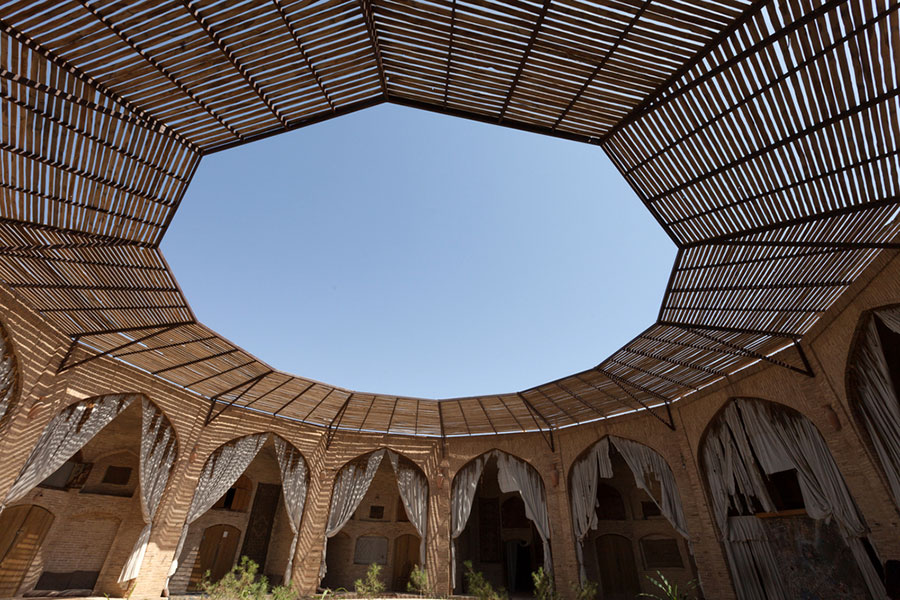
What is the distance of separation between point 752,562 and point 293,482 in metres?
15.9

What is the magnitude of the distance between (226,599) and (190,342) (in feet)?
25.9

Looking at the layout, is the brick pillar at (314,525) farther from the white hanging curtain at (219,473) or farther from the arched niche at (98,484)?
the arched niche at (98,484)

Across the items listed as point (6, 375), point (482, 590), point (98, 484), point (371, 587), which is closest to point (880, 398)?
point (482, 590)

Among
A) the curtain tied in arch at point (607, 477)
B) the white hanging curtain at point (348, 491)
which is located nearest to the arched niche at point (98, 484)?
the white hanging curtain at point (348, 491)

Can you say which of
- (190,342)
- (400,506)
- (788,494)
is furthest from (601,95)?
(400,506)

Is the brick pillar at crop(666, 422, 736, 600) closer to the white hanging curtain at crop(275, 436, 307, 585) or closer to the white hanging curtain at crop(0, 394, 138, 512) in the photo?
the white hanging curtain at crop(275, 436, 307, 585)

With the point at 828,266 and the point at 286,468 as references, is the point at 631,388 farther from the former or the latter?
the point at 286,468

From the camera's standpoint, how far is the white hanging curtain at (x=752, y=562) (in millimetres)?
12367

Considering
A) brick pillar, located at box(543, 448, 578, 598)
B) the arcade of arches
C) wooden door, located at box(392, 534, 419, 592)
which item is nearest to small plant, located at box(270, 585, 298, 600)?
the arcade of arches

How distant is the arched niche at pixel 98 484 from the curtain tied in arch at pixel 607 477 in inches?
586

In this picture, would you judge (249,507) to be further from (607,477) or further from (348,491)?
(607,477)

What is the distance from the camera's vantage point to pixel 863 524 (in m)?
10.0

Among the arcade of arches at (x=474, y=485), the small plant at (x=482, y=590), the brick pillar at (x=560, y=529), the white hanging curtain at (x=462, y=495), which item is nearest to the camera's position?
the arcade of arches at (x=474, y=485)

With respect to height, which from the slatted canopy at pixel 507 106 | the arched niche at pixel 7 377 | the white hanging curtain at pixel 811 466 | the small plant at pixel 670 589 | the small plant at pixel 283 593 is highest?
the slatted canopy at pixel 507 106
